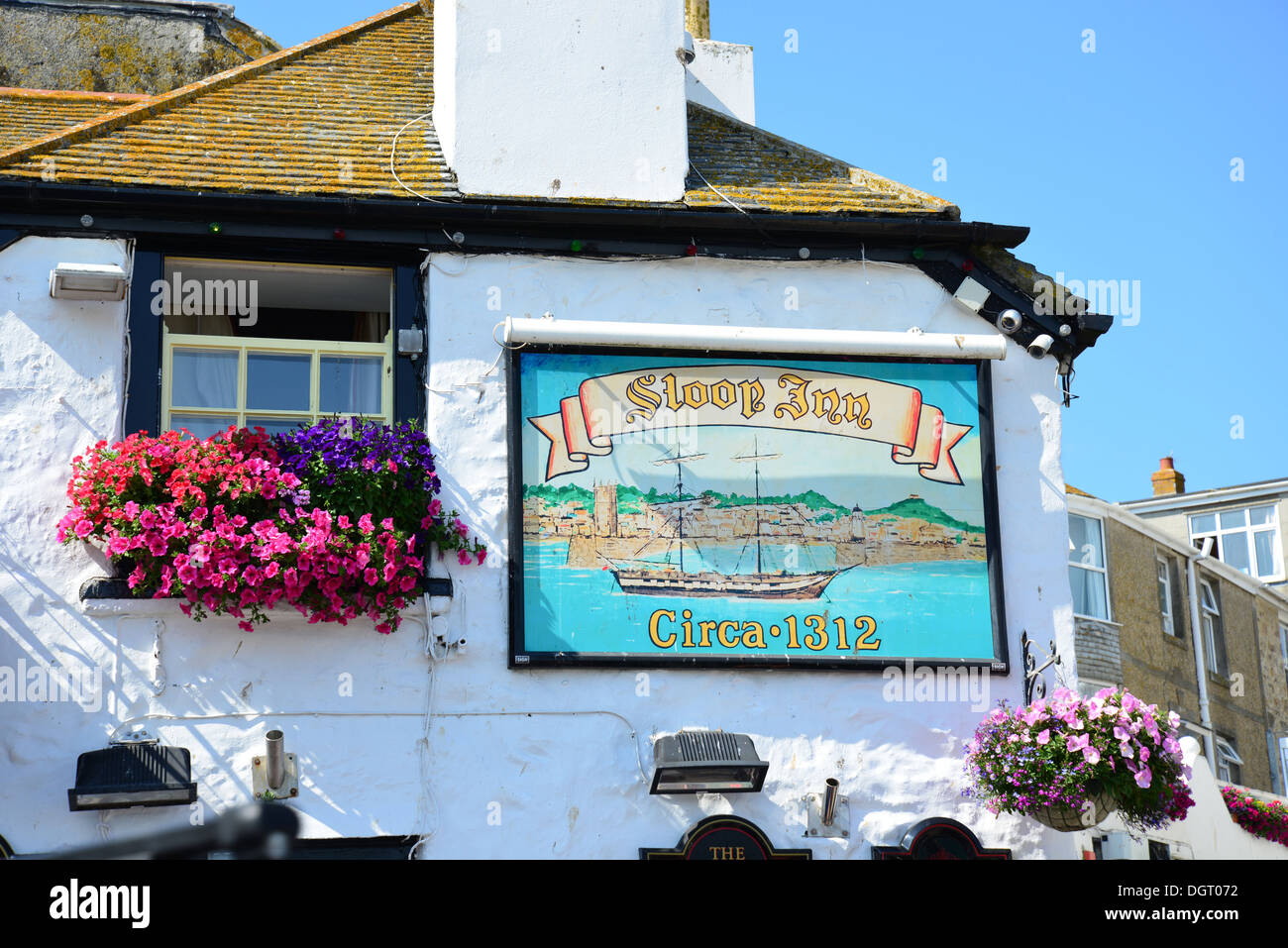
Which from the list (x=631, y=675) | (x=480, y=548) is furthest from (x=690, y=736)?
(x=480, y=548)

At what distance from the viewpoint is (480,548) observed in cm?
1038

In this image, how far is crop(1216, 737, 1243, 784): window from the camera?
27562mm

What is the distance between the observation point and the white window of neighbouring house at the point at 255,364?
10703mm

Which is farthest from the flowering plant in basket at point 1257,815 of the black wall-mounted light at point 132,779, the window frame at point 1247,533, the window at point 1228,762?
the window frame at point 1247,533

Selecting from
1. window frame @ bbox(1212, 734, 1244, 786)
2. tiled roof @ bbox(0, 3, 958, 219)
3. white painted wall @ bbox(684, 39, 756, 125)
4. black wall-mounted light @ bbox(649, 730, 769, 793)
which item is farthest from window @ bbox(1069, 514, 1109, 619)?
black wall-mounted light @ bbox(649, 730, 769, 793)

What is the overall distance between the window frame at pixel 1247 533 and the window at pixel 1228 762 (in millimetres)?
8963

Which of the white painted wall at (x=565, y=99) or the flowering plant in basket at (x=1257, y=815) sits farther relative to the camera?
the flowering plant in basket at (x=1257, y=815)

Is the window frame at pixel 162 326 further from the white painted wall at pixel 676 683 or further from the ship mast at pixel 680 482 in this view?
the ship mast at pixel 680 482

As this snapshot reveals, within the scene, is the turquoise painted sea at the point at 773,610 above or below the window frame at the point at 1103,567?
below

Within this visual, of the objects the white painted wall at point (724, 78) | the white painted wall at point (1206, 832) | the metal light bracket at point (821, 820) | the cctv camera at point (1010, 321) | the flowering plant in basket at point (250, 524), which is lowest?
the white painted wall at point (1206, 832)

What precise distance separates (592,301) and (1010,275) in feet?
9.58

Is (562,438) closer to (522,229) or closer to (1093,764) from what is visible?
(522,229)

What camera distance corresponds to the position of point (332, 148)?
456 inches

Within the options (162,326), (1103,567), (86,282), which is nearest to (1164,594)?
(1103,567)
